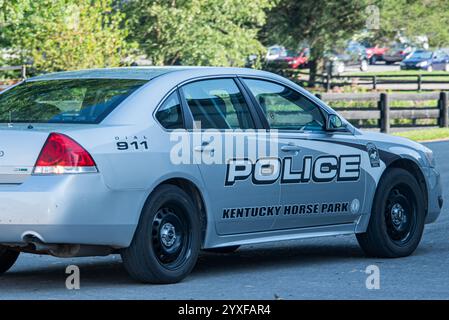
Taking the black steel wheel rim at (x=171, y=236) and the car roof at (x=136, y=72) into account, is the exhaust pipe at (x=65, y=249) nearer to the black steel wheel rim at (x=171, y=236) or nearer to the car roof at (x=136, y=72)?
the black steel wheel rim at (x=171, y=236)

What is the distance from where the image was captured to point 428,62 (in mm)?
80062

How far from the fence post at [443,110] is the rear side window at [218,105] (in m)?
24.4

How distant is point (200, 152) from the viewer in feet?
27.8

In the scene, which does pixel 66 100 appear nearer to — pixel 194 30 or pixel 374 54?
pixel 194 30

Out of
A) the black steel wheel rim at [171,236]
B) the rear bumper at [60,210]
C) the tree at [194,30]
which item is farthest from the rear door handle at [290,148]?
the tree at [194,30]

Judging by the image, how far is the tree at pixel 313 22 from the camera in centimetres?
5049

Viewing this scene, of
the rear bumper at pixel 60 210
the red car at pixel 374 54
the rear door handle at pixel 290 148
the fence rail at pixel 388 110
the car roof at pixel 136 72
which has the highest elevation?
the car roof at pixel 136 72

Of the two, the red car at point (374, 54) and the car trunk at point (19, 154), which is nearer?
the car trunk at point (19, 154)

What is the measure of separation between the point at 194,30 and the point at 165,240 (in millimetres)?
31433

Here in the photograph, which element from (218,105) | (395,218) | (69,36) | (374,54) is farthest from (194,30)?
(374,54)
